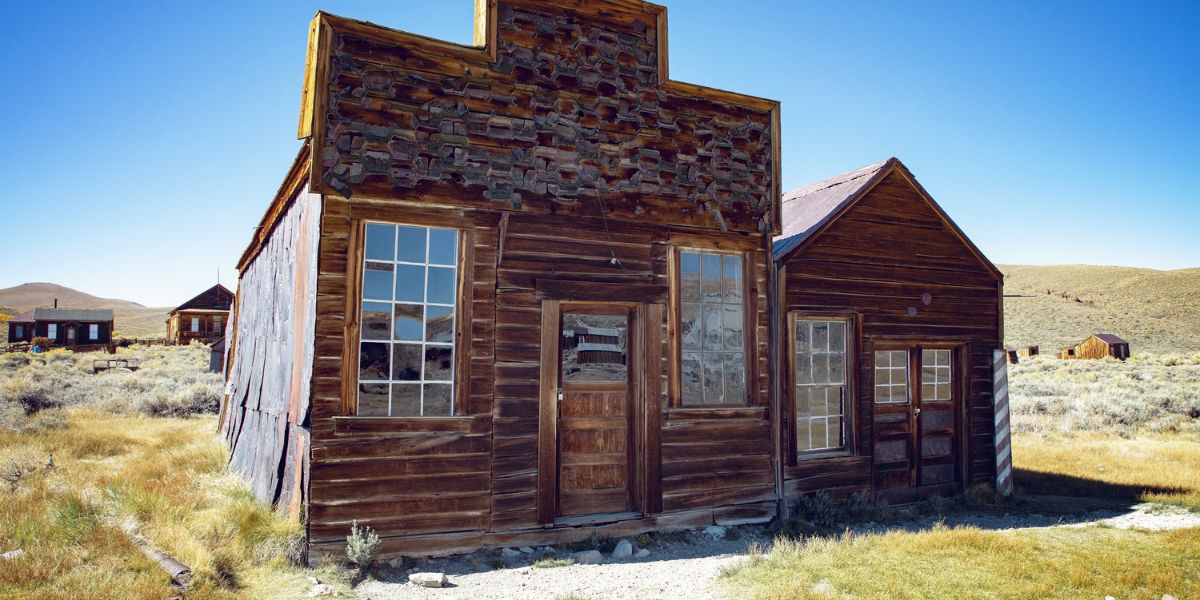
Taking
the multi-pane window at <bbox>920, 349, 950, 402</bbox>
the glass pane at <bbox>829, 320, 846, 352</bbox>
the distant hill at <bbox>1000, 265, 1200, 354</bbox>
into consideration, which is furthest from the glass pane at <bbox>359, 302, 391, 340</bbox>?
the distant hill at <bbox>1000, 265, 1200, 354</bbox>

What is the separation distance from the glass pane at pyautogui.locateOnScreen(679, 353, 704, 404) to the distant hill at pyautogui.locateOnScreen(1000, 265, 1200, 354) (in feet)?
143

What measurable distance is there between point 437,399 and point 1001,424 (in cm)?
782

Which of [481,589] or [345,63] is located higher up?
[345,63]

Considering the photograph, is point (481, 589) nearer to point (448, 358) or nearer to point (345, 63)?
point (448, 358)

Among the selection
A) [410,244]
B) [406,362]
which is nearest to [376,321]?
[406,362]

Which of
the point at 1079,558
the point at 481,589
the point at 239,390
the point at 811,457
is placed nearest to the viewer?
the point at 481,589

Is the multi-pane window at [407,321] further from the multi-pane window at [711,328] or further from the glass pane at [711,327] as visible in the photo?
the glass pane at [711,327]

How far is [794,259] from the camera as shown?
8.73 metres

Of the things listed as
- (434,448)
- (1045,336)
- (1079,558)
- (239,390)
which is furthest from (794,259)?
(1045,336)

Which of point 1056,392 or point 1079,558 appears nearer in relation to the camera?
point 1079,558

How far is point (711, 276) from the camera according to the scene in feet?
26.6

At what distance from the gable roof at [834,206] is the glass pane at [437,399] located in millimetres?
4187

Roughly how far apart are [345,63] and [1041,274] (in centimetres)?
9400

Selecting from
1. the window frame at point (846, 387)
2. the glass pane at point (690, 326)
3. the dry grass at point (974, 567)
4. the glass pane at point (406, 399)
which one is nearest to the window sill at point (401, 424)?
the glass pane at point (406, 399)
